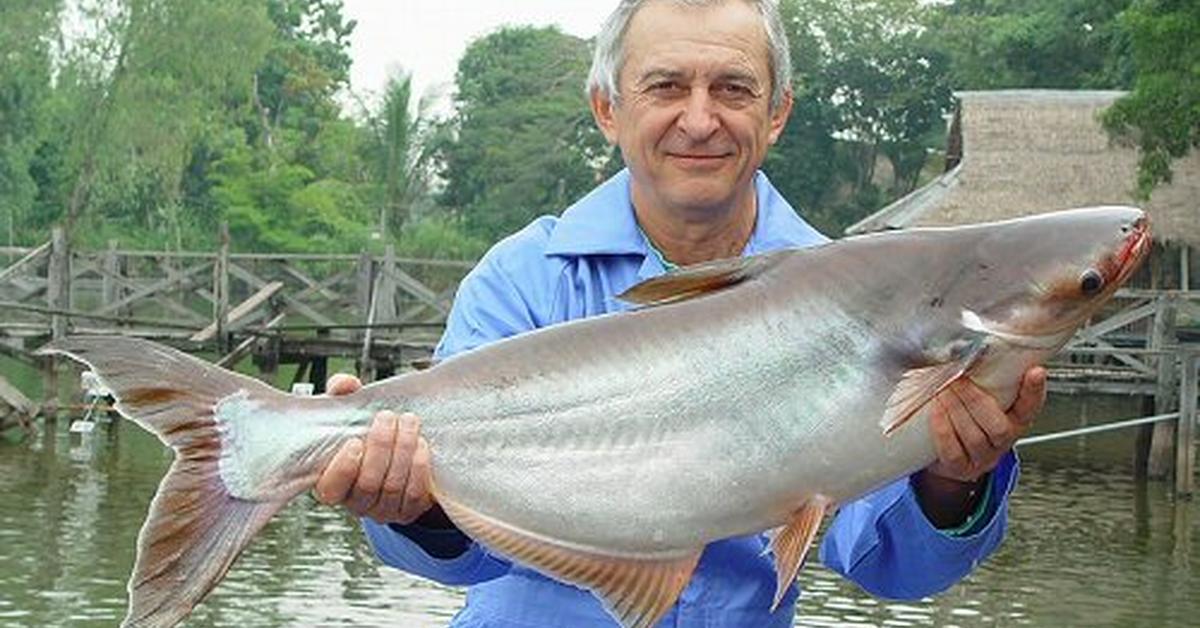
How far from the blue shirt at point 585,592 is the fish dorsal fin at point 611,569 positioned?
19cm

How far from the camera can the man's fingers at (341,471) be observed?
3.64m

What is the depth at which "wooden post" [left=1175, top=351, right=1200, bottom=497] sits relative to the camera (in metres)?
21.3

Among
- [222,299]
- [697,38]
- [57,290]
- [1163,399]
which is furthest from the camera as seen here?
[57,290]

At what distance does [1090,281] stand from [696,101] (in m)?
0.85

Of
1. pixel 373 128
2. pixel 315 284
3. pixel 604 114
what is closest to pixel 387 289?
pixel 315 284

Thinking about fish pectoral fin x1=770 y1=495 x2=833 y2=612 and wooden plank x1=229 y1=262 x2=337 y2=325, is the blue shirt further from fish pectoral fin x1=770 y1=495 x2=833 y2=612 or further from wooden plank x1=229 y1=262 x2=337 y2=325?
wooden plank x1=229 y1=262 x2=337 y2=325

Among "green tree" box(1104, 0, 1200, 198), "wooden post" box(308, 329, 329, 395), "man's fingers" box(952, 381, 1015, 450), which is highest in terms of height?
"green tree" box(1104, 0, 1200, 198)

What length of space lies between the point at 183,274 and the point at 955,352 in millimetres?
24194

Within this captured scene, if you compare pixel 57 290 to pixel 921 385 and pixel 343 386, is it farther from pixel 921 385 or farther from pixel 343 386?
pixel 921 385

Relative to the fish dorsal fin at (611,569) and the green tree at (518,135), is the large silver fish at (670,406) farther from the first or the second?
the green tree at (518,135)

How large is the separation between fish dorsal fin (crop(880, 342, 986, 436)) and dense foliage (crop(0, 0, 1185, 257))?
41.9 m

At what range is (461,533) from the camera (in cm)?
391

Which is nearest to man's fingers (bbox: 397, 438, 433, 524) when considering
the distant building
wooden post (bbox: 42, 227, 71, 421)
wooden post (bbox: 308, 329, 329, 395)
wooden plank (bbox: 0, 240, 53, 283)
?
wooden post (bbox: 42, 227, 71, 421)

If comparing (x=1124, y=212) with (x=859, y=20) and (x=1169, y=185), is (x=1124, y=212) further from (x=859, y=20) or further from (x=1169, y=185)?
(x=859, y=20)
